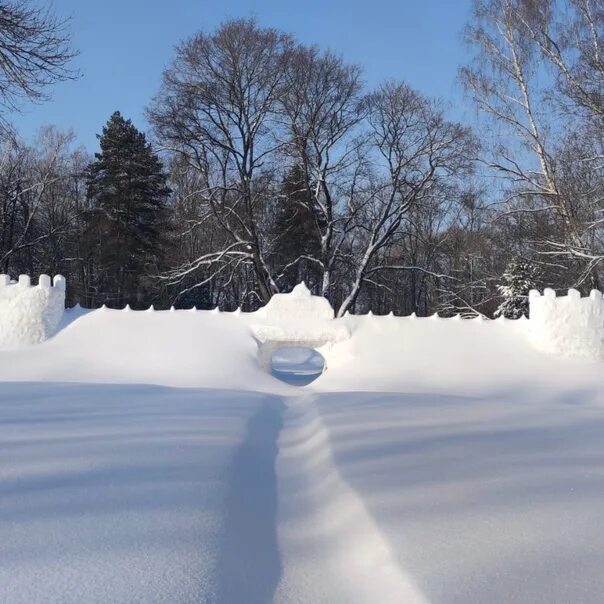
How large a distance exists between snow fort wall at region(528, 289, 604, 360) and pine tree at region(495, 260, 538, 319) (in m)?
8.72

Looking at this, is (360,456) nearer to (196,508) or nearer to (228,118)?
(196,508)

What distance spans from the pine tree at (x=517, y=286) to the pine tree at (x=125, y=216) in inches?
664

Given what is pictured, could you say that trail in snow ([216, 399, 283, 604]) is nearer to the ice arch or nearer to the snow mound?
the ice arch

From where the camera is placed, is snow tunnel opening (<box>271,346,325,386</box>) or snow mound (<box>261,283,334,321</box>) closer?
snow mound (<box>261,283,334,321</box>)

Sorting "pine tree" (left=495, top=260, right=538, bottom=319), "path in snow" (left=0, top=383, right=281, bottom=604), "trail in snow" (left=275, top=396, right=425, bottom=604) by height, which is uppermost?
"pine tree" (left=495, top=260, right=538, bottom=319)

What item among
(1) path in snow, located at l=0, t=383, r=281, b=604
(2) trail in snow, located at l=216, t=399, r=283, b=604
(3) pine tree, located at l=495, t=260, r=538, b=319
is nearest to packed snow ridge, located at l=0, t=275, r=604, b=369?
(3) pine tree, located at l=495, t=260, r=538, b=319

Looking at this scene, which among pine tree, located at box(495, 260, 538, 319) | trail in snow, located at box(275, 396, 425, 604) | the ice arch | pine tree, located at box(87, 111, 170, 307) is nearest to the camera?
trail in snow, located at box(275, 396, 425, 604)

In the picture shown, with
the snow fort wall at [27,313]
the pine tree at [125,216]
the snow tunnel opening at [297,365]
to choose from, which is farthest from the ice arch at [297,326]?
the pine tree at [125,216]

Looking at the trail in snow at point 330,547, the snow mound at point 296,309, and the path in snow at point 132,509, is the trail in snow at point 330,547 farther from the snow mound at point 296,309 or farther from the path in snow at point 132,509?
the snow mound at point 296,309

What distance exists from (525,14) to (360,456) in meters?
16.4

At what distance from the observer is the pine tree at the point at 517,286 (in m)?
25.4

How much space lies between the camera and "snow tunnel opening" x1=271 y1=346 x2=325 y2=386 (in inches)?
846

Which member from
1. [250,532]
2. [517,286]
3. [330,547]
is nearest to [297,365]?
[517,286]

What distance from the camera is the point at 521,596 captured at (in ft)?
9.24
